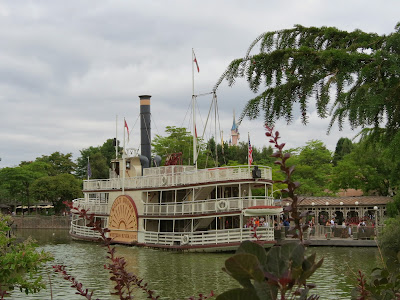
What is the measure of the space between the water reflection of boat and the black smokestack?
1.33m

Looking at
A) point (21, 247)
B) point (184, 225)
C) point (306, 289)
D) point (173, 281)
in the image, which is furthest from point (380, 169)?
point (306, 289)

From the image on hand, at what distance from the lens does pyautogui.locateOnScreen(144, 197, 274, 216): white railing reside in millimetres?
26344

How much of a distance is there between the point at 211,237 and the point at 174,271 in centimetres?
708

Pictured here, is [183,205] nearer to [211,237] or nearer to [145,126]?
[211,237]

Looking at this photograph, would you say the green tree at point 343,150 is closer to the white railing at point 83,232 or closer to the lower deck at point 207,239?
the white railing at point 83,232

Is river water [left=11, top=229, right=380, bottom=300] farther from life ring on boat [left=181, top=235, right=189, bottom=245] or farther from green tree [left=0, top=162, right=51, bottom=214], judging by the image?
green tree [left=0, top=162, right=51, bottom=214]

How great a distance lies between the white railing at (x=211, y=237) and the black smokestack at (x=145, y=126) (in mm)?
8204

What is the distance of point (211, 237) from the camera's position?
27.3 m

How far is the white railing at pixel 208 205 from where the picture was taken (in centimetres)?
2634

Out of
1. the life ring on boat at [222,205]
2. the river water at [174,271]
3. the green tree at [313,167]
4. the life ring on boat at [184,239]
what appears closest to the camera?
the river water at [174,271]

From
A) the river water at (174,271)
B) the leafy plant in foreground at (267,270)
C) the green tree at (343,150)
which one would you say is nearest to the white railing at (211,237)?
the river water at (174,271)

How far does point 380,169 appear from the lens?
45.4 meters

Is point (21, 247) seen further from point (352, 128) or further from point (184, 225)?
point (184, 225)

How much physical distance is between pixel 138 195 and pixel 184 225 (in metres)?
3.27
